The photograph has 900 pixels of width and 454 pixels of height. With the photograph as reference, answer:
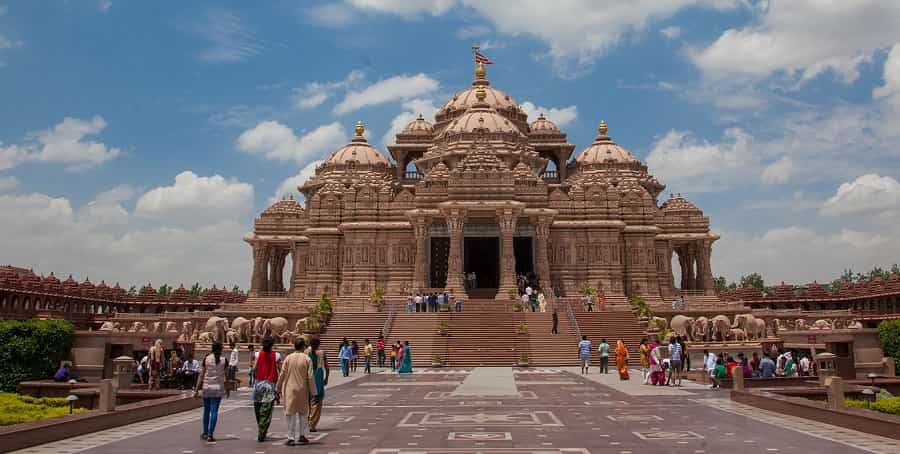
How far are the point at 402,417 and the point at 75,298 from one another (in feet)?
173

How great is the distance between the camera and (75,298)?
61156 millimetres

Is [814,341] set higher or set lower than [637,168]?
lower

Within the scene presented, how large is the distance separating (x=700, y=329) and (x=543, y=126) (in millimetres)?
37904

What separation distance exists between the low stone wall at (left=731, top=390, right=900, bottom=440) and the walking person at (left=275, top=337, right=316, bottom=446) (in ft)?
32.4

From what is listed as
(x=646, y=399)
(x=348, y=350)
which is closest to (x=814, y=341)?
(x=646, y=399)

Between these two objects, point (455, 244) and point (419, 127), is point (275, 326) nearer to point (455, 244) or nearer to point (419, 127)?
point (455, 244)

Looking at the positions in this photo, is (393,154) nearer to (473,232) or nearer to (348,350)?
(473,232)

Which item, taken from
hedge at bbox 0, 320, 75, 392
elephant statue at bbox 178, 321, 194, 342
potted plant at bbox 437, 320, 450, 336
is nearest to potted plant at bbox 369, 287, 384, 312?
potted plant at bbox 437, 320, 450, 336

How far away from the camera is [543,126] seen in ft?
251

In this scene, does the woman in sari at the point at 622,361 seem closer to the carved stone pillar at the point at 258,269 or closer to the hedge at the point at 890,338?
the hedge at the point at 890,338

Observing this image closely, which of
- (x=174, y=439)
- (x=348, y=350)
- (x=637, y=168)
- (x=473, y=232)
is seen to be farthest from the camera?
(x=637, y=168)

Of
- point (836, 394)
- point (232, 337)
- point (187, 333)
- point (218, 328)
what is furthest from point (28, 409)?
point (187, 333)

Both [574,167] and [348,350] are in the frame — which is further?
[574,167]

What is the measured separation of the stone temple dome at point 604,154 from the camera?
71.5m
